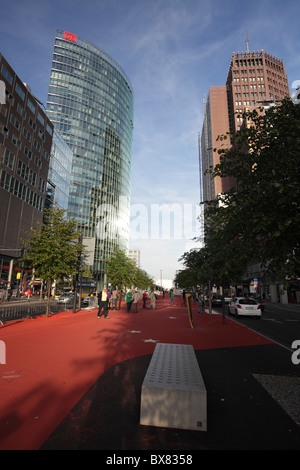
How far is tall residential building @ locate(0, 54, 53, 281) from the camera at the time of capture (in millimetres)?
39469

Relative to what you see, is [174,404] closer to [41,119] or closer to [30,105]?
[30,105]

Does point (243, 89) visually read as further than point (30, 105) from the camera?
Yes

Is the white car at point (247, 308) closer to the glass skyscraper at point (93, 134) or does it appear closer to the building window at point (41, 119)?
the building window at point (41, 119)

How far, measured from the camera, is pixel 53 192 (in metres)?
61.9

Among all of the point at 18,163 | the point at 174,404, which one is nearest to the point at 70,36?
the point at 18,163

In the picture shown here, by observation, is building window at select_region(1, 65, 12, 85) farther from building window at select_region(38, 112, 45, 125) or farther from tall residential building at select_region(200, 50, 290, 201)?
tall residential building at select_region(200, 50, 290, 201)

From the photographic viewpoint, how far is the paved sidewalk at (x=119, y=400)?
9.77ft

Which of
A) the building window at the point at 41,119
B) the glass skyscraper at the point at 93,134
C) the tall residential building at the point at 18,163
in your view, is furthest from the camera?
the glass skyscraper at the point at 93,134

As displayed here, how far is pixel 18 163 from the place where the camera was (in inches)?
1694

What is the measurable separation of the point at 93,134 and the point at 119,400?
3863 inches

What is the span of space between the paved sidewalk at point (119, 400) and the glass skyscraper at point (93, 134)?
243 ft

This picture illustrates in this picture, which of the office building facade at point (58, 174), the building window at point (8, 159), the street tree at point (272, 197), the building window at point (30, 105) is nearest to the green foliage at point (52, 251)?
the street tree at point (272, 197)
